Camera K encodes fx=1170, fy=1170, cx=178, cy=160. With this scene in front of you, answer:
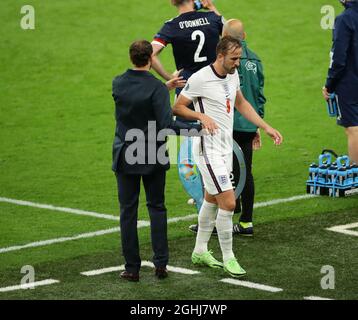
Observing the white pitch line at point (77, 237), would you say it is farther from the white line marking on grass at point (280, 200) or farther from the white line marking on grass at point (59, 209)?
the white line marking on grass at point (280, 200)

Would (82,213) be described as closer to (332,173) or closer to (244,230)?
(244,230)

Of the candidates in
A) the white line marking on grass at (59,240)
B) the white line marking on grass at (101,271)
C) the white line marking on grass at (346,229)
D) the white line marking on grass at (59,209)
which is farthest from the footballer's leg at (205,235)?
the white line marking on grass at (59,209)

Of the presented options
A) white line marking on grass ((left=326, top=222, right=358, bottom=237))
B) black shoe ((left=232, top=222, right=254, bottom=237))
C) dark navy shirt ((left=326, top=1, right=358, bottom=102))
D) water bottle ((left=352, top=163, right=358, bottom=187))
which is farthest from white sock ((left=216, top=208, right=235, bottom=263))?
water bottle ((left=352, top=163, right=358, bottom=187))

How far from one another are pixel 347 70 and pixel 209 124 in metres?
2.61

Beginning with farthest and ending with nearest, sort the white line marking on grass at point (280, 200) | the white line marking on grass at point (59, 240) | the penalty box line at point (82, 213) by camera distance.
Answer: the white line marking on grass at point (280, 200), the penalty box line at point (82, 213), the white line marking on grass at point (59, 240)

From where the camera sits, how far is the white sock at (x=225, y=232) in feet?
34.8

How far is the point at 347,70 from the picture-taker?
40.5ft

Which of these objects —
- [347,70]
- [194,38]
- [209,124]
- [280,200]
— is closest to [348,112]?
[347,70]

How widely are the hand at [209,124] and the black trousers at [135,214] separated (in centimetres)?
55

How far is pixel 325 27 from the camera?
73.6 ft

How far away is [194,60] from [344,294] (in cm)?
332

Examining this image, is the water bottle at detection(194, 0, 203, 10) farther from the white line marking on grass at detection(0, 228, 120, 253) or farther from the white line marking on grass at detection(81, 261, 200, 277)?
the white line marking on grass at detection(81, 261, 200, 277)
